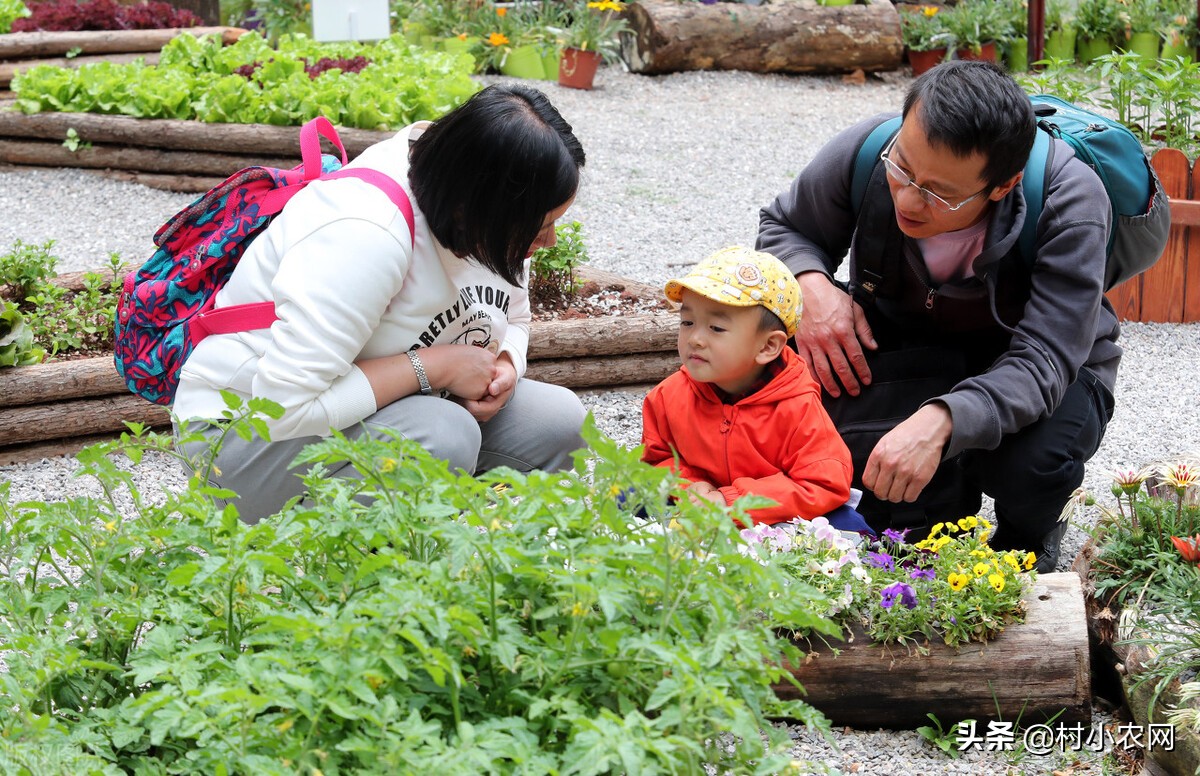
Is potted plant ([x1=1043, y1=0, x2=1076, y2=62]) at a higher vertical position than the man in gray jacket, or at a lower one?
lower

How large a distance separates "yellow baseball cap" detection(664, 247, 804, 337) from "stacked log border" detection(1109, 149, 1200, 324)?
279 centimetres

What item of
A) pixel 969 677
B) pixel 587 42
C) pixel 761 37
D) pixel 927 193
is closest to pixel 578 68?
pixel 587 42

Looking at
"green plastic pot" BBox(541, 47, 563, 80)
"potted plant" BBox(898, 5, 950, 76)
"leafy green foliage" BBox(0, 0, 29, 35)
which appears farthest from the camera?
"potted plant" BBox(898, 5, 950, 76)

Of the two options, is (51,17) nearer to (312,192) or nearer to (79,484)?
(79,484)

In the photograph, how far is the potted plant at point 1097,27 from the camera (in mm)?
9906

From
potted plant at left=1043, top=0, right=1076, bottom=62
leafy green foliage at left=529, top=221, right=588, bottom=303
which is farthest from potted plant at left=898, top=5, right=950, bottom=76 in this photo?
leafy green foliage at left=529, top=221, right=588, bottom=303

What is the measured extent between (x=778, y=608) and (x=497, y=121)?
4.34 ft

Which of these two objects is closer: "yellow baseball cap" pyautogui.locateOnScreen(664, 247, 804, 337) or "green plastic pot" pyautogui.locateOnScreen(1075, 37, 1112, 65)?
"yellow baseball cap" pyautogui.locateOnScreen(664, 247, 804, 337)

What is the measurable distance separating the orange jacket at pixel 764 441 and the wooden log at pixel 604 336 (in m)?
1.32

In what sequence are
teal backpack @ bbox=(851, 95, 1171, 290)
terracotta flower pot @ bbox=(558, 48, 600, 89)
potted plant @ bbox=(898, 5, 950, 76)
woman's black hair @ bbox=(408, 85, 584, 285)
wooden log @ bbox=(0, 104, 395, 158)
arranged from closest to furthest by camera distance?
woman's black hair @ bbox=(408, 85, 584, 285) → teal backpack @ bbox=(851, 95, 1171, 290) → wooden log @ bbox=(0, 104, 395, 158) → terracotta flower pot @ bbox=(558, 48, 600, 89) → potted plant @ bbox=(898, 5, 950, 76)

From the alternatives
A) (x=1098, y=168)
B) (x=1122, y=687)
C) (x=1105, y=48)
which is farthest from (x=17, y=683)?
(x=1105, y=48)

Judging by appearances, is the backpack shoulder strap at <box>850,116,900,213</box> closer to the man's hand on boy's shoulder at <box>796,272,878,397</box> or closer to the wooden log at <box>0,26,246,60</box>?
the man's hand on boy's shoulder at <box>796,272,878,397</box>

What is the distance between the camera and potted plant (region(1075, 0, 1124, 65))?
9906mm

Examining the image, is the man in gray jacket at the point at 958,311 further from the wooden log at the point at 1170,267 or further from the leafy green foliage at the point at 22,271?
the leafy green foliage at the point at 22,271
